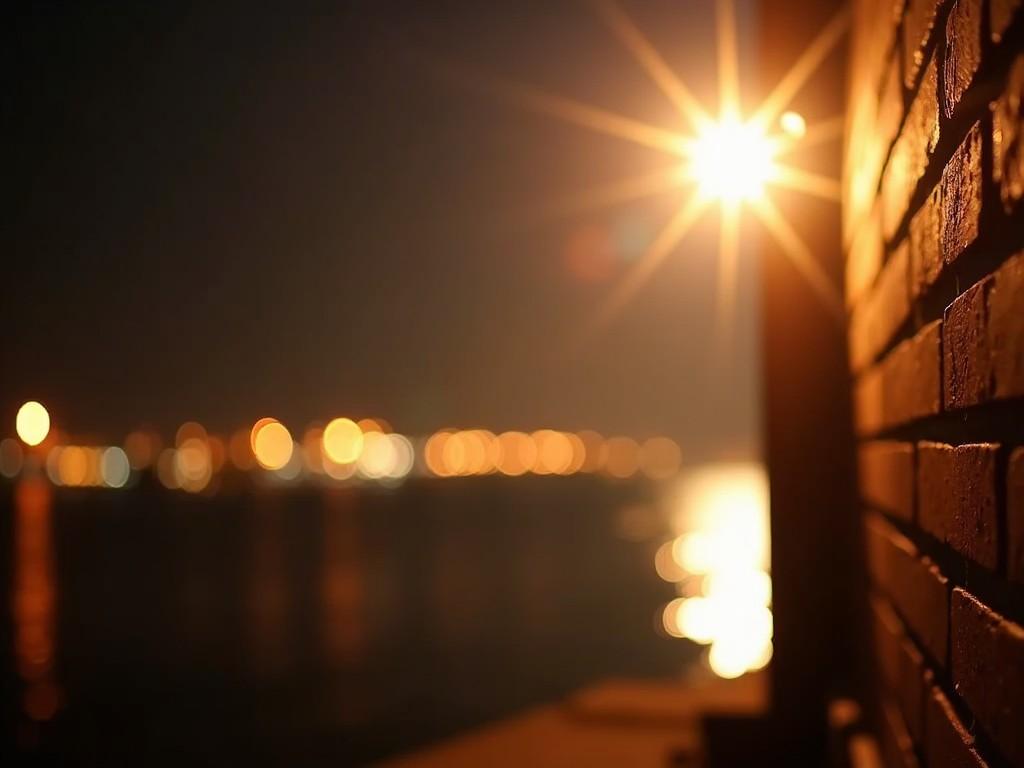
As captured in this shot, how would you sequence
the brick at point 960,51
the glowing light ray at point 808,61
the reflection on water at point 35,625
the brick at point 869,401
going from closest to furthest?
the brick at point 960,51 < the brick at point 869,401 < the glowing light ray at point 808,61 < the reflection on water at point 35,625

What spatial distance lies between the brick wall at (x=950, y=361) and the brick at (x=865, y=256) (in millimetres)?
26

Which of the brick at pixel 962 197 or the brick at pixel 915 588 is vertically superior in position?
the brick at pixel 962 197

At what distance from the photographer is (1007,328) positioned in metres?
1.05

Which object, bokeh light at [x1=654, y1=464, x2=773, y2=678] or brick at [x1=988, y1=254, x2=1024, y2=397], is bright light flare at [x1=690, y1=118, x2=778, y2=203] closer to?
brick at [x1=988, y1=254, x2=1024, y2=397]

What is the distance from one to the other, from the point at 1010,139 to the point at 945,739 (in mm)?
926

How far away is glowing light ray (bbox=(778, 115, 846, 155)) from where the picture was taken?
4.42m

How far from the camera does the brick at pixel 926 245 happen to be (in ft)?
5.05

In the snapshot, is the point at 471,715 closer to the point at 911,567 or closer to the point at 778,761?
the point at 778,761

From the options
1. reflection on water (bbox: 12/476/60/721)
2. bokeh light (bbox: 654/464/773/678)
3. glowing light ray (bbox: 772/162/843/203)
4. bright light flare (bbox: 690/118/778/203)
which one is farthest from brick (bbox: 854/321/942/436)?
reflection on water (bbox: 12/476/60/721)

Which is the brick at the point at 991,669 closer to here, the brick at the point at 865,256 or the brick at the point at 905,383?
the brick at the point at 905,383

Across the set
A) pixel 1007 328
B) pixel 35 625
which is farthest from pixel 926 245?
pixel 35 625

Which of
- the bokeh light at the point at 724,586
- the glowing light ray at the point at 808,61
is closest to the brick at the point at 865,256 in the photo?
the glowing light ray at the point at 808,61

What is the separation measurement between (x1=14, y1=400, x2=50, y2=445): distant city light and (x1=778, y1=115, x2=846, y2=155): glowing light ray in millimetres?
147812

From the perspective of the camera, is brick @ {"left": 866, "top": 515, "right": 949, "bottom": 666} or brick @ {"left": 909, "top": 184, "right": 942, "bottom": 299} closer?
brick @ {"left": 909, "top": 184, "right": 942, "bottom": 299}
